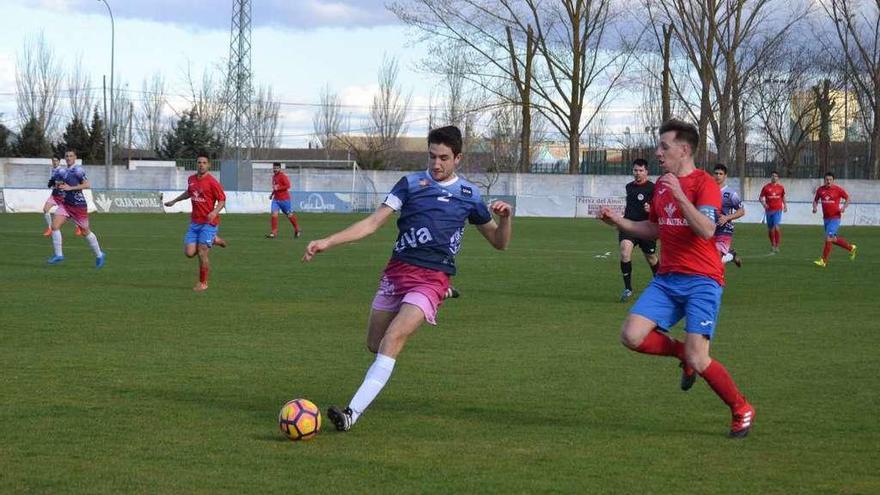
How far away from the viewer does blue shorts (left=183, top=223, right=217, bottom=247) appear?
17948 mm

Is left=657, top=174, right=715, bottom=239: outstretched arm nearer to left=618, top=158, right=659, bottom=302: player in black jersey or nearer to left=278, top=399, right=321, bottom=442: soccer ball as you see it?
left=278, top=399, right=321, bottom=442: soccer ball

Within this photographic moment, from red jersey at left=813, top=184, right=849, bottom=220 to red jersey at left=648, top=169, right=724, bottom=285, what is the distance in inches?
817

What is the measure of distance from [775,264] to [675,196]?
19.1 meters

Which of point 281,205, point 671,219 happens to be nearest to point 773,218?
point 281,205

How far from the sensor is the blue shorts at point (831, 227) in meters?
26.8

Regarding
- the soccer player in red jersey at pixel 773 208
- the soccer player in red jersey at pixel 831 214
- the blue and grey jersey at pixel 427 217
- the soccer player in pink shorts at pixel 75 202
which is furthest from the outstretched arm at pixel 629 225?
the soccer player in red jersey at pixel 773 208

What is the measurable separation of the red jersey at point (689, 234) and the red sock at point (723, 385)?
564 mm

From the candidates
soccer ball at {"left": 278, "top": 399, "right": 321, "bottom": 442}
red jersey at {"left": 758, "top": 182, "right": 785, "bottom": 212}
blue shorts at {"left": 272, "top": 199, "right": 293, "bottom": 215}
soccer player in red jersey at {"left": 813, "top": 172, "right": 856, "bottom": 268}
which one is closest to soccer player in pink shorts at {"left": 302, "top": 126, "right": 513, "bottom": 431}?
soccer ball at {"left": 278, "top": 399, "right": 321, "bottom": 442}

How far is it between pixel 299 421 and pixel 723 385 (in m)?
2.63

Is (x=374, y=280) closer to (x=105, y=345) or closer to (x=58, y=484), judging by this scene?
(x=105, y=345)

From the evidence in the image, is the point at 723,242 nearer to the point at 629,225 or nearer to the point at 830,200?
the point at 830,200

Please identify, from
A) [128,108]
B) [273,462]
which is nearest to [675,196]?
[273,462]

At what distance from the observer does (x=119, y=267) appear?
2216 centimetres

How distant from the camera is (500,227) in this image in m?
8.18
